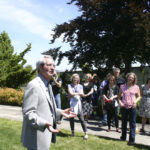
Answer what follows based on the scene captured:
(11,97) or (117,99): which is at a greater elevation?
(117,99)

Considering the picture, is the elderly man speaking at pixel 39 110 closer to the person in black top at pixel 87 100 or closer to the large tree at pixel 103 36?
the person in black top at pixel 87 100

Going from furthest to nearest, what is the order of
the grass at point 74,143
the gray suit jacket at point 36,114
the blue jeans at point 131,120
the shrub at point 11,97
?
the shrub at point 11,97 → the blue jeans at point 131,120 → the grass at point 74,143 → the gray suit jacket at point 36,114

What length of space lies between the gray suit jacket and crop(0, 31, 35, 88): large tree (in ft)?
60.2

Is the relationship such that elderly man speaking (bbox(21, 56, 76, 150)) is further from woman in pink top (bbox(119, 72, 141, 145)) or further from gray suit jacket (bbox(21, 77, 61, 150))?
woman in pink top (bbox(119, 72, 141, 145))

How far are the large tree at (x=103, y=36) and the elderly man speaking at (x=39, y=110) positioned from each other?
7.58 metres

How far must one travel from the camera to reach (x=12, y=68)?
21016 millimetres

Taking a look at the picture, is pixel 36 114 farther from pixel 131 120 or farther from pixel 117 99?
pixel 117 99

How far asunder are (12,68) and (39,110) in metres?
19.3

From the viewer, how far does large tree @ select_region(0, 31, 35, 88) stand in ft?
67.1

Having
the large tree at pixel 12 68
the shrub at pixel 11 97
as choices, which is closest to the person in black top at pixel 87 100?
the shrub at pixel 11 97

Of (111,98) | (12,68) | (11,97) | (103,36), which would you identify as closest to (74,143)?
(111,98)

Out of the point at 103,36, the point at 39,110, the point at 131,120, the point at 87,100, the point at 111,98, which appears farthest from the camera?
the point at 103,36

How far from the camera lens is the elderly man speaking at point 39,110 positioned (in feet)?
8.01

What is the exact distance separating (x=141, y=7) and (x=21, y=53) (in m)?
15.5
